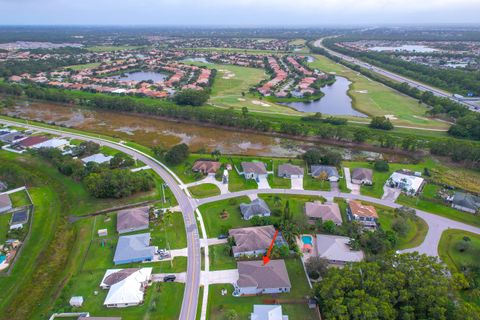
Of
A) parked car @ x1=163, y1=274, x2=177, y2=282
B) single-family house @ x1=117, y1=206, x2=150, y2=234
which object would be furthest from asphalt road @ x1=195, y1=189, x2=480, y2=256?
parked car @ x1=163, y1=274, x2=177, y2=282

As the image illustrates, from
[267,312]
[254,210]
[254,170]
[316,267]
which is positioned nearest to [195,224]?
[254,210]

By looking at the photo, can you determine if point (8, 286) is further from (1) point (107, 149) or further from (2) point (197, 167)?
(1) point (107, 149)

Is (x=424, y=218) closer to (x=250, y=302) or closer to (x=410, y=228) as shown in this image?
(x=410, y=228)

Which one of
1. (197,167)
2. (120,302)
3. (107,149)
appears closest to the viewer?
(120,302)

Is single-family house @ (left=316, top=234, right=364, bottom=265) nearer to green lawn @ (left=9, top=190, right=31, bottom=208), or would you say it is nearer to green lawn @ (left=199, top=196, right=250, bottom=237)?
green lawn @ (left=199, top=196, right=250, bottom=237)

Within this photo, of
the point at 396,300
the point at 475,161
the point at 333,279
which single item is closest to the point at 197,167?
the point at 333,279

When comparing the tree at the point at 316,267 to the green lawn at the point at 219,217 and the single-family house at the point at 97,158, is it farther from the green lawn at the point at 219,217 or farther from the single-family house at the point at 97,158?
the single-family house at the point at 97,158

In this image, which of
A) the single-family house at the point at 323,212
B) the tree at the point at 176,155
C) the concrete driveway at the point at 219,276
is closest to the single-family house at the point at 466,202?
the single-family house at the point at 323,212
